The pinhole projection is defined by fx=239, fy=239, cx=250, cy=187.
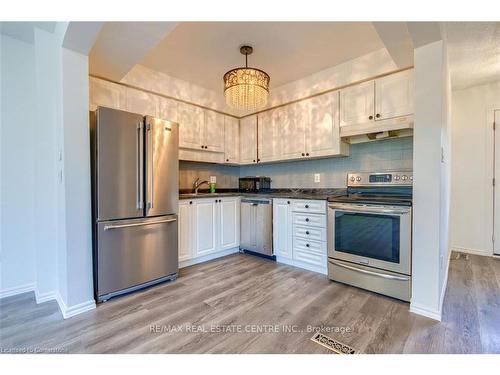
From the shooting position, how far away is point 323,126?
3039mm

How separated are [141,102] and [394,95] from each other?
2.84 m

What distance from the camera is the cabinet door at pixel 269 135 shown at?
3545 mm

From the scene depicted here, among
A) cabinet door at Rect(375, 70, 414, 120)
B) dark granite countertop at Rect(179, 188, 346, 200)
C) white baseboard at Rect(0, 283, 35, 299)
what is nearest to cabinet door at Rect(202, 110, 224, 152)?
dark granite countertop at Rect(179, 188, 346, 200)

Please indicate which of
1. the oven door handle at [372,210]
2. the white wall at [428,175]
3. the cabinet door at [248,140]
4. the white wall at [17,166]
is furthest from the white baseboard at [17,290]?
the white wall at [428,175]

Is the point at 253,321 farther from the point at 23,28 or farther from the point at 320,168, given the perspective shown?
the point at 23,28

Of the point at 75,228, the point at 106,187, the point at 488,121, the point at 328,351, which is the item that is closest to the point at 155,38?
the point at 106,187

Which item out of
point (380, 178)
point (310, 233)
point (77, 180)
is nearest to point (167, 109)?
point (77, 180)

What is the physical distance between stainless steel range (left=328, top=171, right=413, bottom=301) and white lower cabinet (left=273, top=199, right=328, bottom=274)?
0.58 ft

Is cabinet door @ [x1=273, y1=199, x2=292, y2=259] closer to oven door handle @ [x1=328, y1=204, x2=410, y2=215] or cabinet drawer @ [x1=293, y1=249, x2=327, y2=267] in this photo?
cabinet drawer @ [x1=293, y1=249, x2=327, y2=267]

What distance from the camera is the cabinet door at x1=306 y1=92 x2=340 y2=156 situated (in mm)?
2934

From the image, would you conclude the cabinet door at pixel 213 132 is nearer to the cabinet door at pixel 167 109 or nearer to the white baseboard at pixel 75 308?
the cabinet door at pixel 167 109

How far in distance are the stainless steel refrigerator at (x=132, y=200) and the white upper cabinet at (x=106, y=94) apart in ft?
1.72

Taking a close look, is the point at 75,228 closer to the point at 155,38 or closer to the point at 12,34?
the point at 155,38

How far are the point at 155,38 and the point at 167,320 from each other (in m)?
2.25
